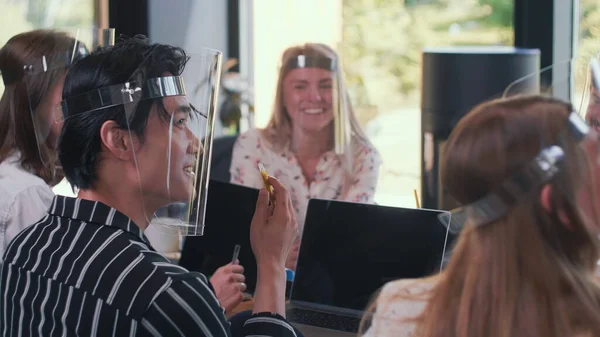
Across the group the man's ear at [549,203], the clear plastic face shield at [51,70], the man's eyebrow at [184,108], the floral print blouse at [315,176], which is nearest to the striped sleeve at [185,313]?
→ the man's eyebrow at [184,108]

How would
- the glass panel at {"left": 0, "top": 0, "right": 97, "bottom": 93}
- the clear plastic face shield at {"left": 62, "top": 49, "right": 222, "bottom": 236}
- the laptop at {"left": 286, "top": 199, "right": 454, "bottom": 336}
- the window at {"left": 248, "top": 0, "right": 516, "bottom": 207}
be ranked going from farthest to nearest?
the window at {"left": 248, "top": 0, "right": 516, "bottom": 207} → the glass panel at {"left": 0, "top": 0, "right": 97, "bottom": 93} → the laptop at {"left": 286, "top": 199, "right": 454, "bottom": 336} → the clear plastic face shield at {"left": 62, "top": 49, "right": 222, "bottom": 236}

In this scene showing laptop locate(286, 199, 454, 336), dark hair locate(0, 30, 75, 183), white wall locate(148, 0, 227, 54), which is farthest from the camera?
white wall locate(148, 0, 227, 54)

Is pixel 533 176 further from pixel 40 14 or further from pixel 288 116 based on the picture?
pixel 40 14

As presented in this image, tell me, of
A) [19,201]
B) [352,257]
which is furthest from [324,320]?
[19,201]

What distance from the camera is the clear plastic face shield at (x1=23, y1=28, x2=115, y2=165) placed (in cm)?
187

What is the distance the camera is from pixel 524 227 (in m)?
1.04

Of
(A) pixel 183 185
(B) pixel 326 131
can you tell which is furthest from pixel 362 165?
(A) pixel 183 185

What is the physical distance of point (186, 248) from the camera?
2.26m

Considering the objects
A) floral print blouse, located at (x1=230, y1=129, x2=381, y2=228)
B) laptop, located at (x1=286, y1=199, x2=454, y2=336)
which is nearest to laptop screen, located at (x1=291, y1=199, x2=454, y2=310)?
laptop, located at (x1=286, y1=199, x2=454, y2=336)

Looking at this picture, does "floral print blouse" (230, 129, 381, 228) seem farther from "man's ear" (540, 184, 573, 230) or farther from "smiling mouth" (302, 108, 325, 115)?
"man's ear" (540, 184, 573, 230)

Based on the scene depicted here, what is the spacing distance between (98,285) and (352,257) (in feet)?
2.92

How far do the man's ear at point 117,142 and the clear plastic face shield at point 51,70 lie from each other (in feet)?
1.90

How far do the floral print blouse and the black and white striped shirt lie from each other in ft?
5.30

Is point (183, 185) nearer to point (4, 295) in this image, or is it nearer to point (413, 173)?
point (4, 295)
